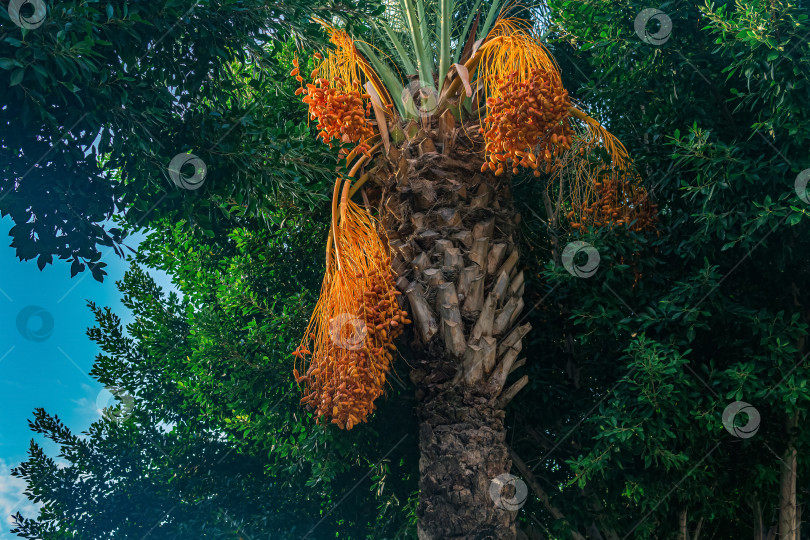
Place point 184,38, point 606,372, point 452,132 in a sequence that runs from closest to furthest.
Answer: point 184,38 → point 452,132 → point 606,372

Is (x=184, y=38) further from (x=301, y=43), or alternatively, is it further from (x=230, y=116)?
(x=301, y=43)

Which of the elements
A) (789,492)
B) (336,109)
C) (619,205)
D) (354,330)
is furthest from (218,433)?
(789,492)

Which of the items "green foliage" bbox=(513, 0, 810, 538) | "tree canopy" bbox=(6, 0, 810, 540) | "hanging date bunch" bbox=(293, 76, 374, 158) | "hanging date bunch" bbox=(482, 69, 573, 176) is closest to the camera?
"tree canopy" bbox=(6, 0, 810, 540)

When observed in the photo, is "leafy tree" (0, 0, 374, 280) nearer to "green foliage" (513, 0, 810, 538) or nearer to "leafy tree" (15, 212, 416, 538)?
"leafy tree" (15, 212, 416, 538)

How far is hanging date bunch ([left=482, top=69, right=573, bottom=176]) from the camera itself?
17.7ft

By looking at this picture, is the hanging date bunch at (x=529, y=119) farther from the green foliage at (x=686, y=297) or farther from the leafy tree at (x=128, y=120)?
the leafy tree at (x=128, y=120)

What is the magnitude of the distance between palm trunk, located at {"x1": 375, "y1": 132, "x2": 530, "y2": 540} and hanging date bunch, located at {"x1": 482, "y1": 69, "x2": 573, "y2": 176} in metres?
0.80

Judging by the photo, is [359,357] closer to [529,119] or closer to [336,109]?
[336,109]

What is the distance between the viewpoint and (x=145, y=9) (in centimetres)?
480

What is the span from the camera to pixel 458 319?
19.4 feet

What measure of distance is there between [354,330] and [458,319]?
34.6 inches

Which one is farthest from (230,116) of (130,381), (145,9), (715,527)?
(715,527)

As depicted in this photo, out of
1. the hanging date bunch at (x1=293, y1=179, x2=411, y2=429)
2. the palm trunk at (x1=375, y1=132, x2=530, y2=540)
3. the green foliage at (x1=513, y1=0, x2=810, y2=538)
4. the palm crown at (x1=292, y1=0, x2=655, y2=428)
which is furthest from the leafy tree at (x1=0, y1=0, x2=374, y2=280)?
the green foliage at (x1=513, y1=0, x2=810, y2=538)

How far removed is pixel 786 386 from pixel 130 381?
7.43 metres
